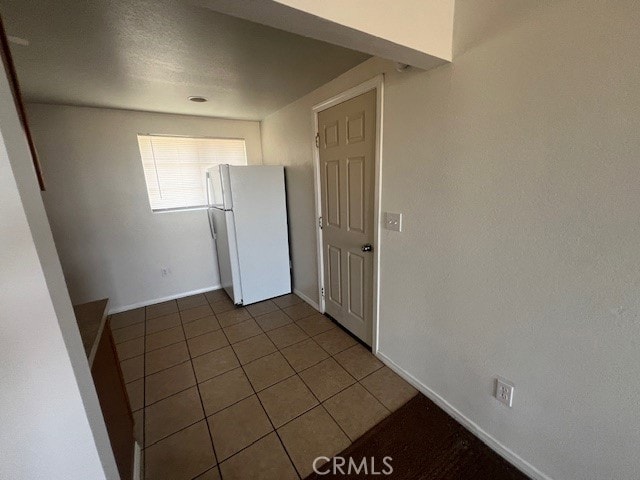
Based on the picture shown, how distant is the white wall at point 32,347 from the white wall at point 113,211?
2.67 m

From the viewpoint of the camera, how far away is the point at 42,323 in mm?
596

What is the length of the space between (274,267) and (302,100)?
185 centimetres

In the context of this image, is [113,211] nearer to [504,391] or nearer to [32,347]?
[32,347]

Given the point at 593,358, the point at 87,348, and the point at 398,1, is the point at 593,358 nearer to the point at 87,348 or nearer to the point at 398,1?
the point at 398,1

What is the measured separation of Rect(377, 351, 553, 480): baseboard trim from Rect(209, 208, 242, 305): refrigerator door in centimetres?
185

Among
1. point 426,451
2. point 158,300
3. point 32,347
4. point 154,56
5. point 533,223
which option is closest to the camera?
point 32,347

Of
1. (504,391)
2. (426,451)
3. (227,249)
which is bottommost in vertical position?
(426,451)

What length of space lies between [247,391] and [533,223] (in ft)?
6.43

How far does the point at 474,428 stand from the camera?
1.47 m

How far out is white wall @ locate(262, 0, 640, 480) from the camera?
90cm

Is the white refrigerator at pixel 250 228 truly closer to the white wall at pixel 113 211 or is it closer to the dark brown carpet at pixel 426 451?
the white wall at pixel 113 211

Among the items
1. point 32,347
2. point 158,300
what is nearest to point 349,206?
point 32,347

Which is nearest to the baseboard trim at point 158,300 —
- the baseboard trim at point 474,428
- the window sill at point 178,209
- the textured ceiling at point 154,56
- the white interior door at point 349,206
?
the window sill at point 178,209

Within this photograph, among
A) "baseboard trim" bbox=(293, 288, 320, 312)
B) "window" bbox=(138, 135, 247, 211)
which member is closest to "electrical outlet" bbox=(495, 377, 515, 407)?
"baseboard trim" bbox=(293, 288, 320, 312)
